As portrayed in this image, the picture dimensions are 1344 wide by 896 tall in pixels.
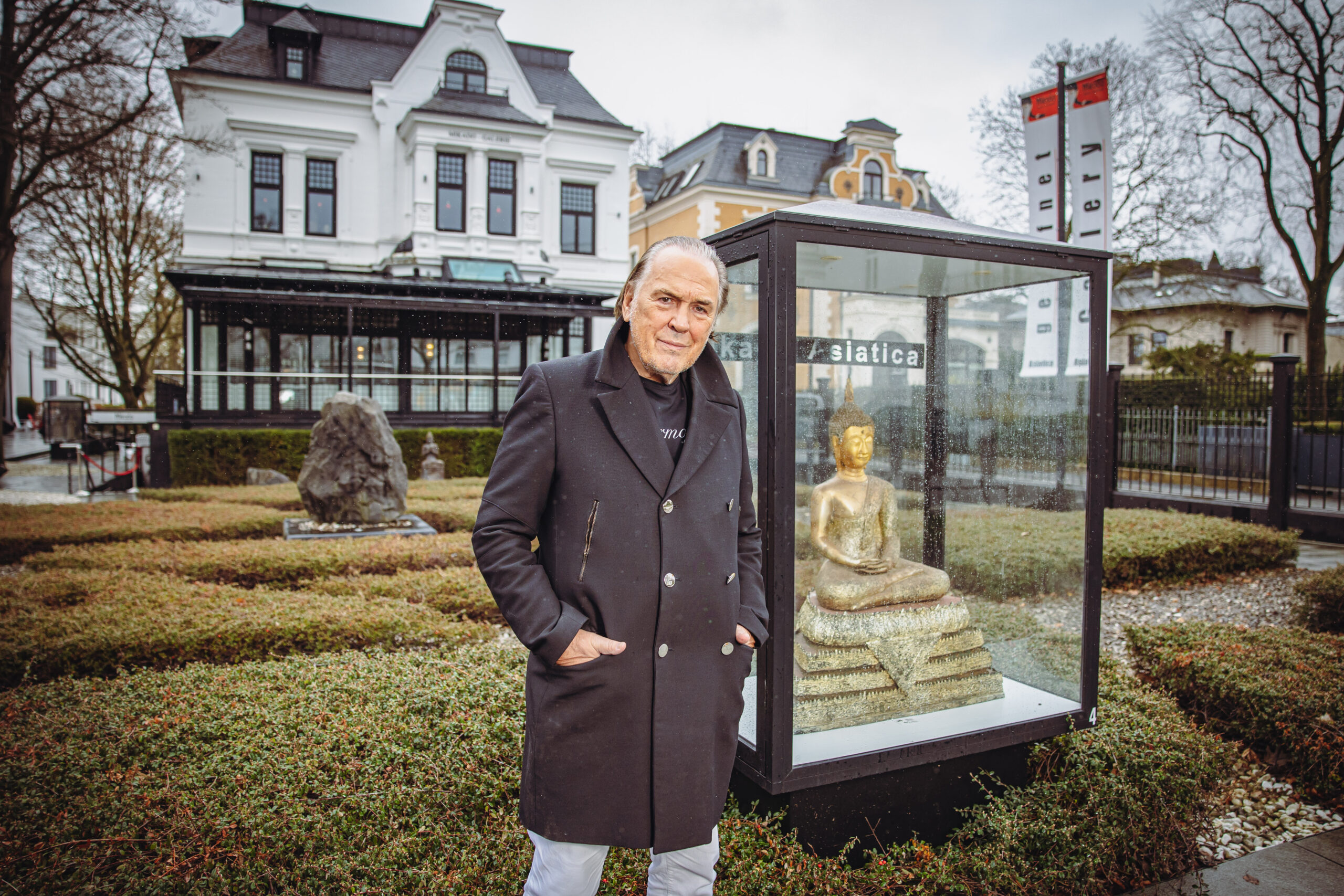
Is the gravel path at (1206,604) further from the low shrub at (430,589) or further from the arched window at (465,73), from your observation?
the arched window at (465,73)

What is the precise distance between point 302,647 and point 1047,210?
7.72m

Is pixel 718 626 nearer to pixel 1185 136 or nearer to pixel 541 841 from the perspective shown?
pixel 541 841

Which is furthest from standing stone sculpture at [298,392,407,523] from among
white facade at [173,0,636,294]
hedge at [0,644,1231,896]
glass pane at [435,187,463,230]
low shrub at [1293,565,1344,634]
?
glass pane at [435,187,463,230]

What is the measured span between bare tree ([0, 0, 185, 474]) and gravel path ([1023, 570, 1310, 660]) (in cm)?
1480

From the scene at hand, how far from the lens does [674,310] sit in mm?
2064

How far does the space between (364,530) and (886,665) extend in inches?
310

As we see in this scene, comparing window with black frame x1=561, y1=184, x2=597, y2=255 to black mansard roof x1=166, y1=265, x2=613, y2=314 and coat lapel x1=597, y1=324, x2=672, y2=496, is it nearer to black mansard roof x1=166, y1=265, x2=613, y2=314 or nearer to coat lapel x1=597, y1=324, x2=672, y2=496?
black mansard roof x1=166, y1=265, x2=613, y2=314

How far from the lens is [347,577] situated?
706cm

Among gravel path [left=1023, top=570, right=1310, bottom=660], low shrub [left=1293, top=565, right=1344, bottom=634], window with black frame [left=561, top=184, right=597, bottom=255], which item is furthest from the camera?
window with black frame [left=561, top=184, right=597, bottom=255]

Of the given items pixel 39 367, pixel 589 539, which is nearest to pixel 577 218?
pixel 589 539

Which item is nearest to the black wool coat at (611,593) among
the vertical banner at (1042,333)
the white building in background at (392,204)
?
the vertical banner at (1042,333)

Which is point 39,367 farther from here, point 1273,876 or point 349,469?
point 1273,876

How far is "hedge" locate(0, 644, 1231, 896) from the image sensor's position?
2490 millimetres

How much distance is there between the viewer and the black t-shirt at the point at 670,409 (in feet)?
7.05
